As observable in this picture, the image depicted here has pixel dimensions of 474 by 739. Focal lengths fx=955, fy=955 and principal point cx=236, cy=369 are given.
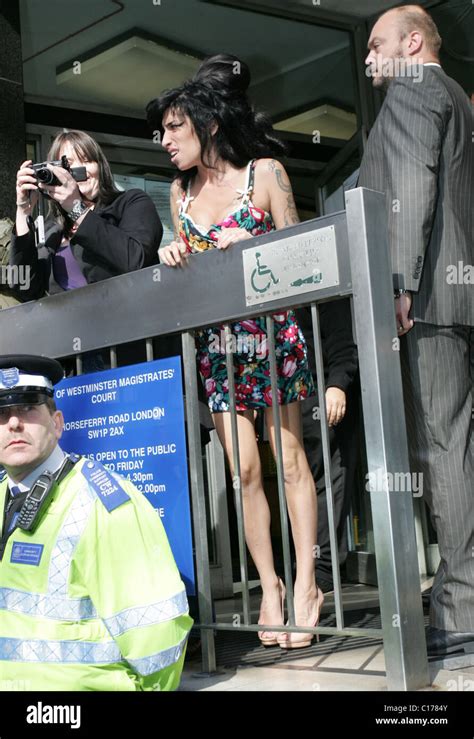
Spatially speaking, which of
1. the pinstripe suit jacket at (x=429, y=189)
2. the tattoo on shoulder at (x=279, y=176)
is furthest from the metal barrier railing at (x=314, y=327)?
the tattoo on shoulder at (x=279, y=176)

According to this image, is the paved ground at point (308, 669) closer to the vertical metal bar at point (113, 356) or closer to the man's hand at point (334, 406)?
the man's hand at point (334, 406)

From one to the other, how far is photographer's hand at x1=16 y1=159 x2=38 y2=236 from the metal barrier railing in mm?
342

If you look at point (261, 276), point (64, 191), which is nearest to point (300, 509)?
point (261, 276)

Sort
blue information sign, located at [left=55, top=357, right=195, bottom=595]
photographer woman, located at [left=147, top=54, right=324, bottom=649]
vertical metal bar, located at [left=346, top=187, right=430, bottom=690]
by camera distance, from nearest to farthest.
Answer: vertical metal bar, located at [left=346, top=187, right=430, bottom=690] < blue information sign, located at [left=55, top=357, right=195, bottom=595] < photographer woman, located at [left=147, top=54, right=324, bottom=649]

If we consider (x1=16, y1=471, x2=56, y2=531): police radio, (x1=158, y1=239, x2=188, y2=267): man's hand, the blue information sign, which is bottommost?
(x1=16, y1=471, x2=56, y2=531): police radio

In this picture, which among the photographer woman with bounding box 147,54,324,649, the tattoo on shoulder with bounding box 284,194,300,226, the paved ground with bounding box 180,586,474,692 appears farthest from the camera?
the tattoo on shoulder with bounding box 284,194,300,226

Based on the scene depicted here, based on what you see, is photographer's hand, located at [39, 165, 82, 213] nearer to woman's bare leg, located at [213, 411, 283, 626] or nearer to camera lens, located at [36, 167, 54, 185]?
camera lens, located at [36, 167, 54, 185]

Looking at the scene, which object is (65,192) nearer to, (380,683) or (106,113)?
(380,683)

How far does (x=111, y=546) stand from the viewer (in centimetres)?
244

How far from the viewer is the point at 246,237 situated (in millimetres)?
3100

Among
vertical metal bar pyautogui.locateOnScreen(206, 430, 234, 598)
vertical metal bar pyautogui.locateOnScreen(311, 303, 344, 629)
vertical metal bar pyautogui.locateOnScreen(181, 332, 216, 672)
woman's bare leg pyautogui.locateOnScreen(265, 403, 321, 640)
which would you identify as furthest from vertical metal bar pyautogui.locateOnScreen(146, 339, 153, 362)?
vertical metal bar pyautogui.locateOnScreen(206, 430, 234, 598)

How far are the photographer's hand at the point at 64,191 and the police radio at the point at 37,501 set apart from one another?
135 cm

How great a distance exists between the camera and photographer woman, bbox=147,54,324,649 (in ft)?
10.8
